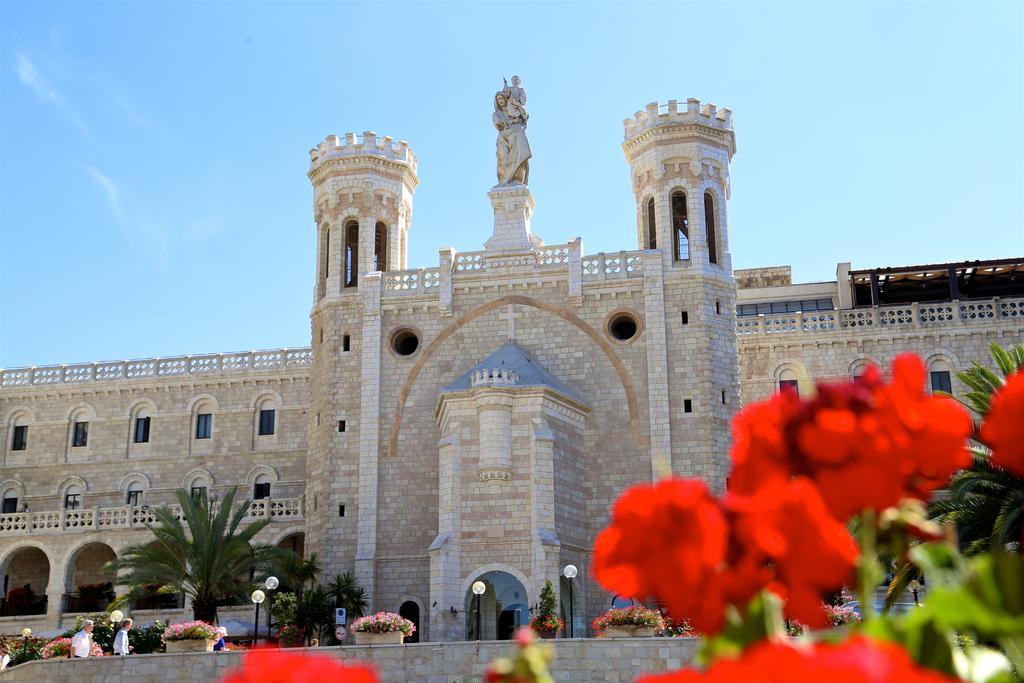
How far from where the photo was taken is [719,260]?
135 ft

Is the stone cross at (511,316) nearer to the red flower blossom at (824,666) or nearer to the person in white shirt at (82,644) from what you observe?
the person in white shirt at (82,644)

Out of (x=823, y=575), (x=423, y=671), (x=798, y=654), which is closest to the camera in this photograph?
(x=798, y=654)

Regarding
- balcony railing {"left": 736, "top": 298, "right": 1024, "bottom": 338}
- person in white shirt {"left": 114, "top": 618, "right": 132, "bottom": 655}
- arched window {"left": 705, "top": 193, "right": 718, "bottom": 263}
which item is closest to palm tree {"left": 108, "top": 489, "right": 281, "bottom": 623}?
person in white shirt {"left": 114, "top": 618, "right": 132, "bottom": 655}

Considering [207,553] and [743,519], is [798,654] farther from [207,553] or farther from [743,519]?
[207,553]

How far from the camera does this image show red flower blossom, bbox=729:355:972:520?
3.97 meters

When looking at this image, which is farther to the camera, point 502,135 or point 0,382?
point 0,382

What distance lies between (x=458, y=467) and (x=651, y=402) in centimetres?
710

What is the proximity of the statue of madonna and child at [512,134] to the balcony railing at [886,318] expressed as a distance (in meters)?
10.8

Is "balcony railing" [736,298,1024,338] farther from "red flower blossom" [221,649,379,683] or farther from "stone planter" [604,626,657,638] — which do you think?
"red flower blossom" [221,649,379,683]

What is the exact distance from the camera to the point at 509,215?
4247 cm

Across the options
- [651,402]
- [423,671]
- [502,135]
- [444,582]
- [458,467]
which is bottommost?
[423,671]

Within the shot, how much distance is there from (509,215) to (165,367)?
1867 cm

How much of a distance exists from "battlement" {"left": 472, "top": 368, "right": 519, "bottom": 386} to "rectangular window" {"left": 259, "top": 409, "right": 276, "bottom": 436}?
52.5 ft

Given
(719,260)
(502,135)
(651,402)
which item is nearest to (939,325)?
(719,260)
